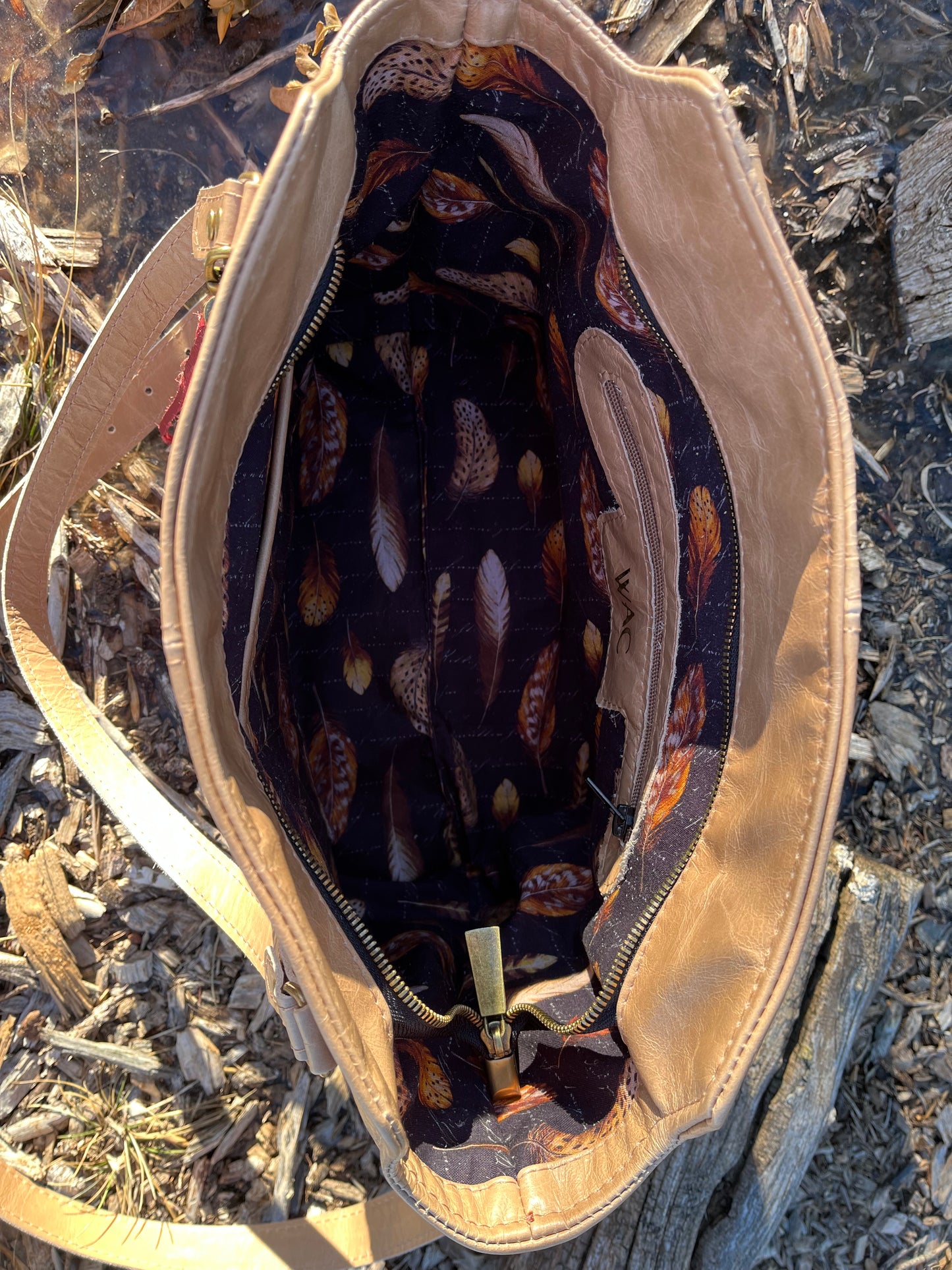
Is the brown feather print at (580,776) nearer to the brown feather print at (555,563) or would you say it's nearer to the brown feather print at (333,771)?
the brown feather print at (555,563)

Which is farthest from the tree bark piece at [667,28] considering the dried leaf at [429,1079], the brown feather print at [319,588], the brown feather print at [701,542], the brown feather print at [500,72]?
the dried leaf at [429,1079]

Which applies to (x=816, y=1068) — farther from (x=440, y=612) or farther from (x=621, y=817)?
(x=440, y=612)

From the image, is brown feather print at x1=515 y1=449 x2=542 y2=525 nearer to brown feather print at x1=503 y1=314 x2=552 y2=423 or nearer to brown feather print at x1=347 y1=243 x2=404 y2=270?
brown feather print at x1=503 y1=314 x2=552 y2=423

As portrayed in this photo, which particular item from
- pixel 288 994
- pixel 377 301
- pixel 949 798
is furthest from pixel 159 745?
pixel 949 798

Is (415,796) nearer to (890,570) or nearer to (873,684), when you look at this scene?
(873,684)

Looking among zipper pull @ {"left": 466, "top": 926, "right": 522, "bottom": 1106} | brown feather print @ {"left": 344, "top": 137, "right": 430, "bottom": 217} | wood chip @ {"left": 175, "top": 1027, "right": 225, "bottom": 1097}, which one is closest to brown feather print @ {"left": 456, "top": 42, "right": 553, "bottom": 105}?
brown feather print @ {"left": 344, "top": 137, "right": 430, "bottom": 217}

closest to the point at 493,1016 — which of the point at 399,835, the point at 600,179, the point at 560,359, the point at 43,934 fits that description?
the point at 399,835
